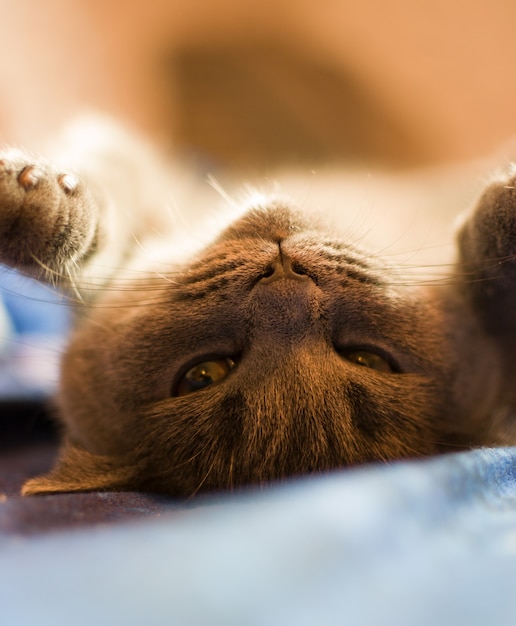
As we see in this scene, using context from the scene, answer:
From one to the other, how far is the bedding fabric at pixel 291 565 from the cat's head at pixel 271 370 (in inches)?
9.1

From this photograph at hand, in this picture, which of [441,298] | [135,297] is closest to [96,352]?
[135,297]

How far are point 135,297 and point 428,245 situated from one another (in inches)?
26.3

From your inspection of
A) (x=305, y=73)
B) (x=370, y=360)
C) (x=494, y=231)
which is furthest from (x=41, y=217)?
(x=305, y=73)

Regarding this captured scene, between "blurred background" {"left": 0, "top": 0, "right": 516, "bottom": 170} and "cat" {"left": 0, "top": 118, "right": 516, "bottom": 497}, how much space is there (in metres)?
1.07

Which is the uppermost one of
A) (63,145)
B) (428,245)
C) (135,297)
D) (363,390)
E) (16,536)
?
(63,145)

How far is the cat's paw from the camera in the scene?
944mm

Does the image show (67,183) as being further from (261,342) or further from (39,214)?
(261,342)

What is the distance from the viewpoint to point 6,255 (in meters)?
0.98

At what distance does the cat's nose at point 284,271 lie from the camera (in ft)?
3.18

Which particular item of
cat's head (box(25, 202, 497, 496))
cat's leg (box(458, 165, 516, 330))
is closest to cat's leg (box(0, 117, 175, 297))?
cat's head (box(25, 202, 497, 496))

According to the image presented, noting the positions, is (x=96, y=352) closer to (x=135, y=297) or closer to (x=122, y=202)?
(x=135, y=297)

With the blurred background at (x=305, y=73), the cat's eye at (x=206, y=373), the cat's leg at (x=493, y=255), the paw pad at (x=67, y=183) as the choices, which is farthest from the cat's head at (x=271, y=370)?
the blurred background at (x=305, y=73)

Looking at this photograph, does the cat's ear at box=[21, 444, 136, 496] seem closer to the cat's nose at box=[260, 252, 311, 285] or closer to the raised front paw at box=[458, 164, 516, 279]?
the cat's nose at box=[260, 252, 311, 285]

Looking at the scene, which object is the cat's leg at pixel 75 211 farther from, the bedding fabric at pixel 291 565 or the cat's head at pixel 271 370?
the bedding fabric at pixel 291 565
